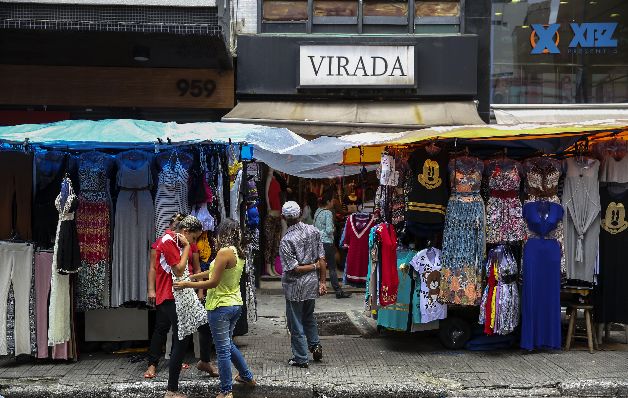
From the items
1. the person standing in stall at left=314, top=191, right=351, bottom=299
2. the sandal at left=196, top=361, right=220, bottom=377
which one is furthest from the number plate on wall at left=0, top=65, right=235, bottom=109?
the sandal at left=196, top=361, right=220, bottom=377

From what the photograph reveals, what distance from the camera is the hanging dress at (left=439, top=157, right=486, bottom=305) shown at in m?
8.01

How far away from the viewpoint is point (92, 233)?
314 inches

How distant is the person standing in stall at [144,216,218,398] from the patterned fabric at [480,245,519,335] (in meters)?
3.18

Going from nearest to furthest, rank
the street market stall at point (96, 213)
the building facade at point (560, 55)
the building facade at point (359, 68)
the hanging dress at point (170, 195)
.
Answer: the street market stall at point (96, 213), the hanging dress at point (170, 195), the building facade at point (359, 68), the building facade at point (560, 55)

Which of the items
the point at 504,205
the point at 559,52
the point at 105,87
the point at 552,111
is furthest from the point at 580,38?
the point at 105,87

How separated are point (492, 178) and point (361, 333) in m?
2.89

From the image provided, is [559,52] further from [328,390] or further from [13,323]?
[13,323]

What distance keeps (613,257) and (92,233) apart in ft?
19.8

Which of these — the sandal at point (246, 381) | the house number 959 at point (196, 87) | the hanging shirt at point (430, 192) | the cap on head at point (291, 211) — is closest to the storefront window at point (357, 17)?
the house number 959 at point (196, 87)

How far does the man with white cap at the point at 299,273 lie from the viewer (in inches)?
296

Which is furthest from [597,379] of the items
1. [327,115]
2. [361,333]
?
[327,115]

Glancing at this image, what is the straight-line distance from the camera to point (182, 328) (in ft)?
21.3

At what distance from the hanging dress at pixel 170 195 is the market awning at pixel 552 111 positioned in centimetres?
802

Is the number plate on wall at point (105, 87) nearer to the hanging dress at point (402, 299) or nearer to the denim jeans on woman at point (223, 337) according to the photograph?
the hanging dress at point (402, 299)
